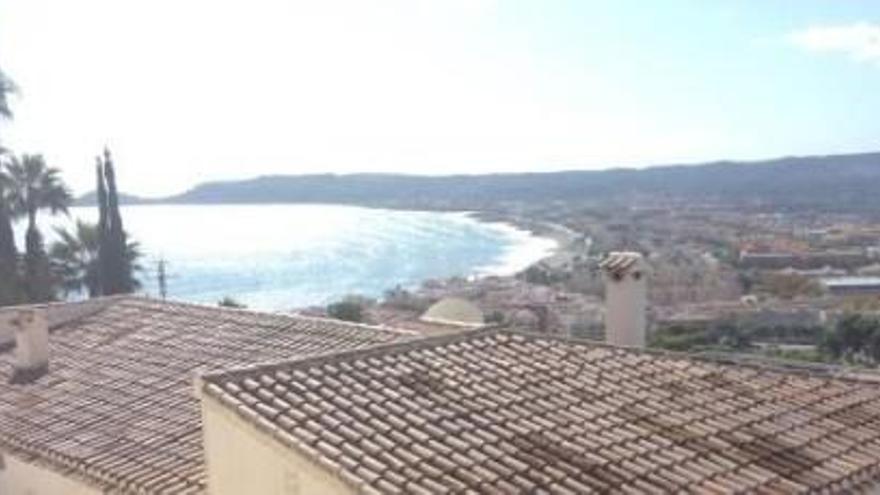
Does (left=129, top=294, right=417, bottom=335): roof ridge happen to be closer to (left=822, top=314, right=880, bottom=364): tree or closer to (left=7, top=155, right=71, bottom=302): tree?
(left=7, top=155, right=71, bottom=302): tree

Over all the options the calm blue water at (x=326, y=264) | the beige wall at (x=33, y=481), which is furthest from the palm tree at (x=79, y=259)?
the calm blue water at (x=326, y=264)

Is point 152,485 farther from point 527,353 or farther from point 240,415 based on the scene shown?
point 527,353

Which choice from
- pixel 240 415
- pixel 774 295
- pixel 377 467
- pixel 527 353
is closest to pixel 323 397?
pixel 240 415

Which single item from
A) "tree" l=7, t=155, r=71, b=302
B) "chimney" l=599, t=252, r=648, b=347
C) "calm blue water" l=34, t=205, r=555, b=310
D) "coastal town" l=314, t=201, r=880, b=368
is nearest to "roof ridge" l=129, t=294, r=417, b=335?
"coastal town" l=314, t=201, r=880, b=368

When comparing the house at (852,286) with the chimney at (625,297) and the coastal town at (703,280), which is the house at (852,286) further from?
the chimney at (625,297)

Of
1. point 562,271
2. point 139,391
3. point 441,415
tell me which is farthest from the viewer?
point 562,271

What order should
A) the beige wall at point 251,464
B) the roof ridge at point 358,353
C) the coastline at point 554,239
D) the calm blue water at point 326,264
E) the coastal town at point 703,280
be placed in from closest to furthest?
the beige wall at point 251,464, the roof ridge at point 358,353, the coastal town at point 703,280, the calm blue water at point 326,264, the coastline at point 554,239
